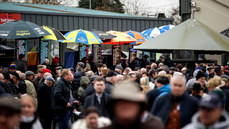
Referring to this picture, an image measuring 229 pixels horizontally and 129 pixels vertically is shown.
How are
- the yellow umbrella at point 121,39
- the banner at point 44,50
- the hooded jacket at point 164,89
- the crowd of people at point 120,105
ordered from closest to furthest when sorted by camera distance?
the crowd of people at point 120,105 < the hooded jacket at point 164,89 < the banner at point 44,50 < the yellow umbrella at point 121,39

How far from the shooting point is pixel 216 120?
14.5 ft

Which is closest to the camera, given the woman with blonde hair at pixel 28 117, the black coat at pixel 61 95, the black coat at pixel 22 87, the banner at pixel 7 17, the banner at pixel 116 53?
the woman with blonde hair at pixel 28 117

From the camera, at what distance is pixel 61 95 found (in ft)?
35.4

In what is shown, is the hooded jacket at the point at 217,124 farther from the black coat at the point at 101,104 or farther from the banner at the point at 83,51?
the banner at the point at 83,51

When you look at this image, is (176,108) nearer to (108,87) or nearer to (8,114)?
(8,114)

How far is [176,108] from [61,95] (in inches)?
200

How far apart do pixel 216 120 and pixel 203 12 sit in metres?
24.3

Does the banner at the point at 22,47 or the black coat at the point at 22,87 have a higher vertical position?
the banner at the point at 22,47

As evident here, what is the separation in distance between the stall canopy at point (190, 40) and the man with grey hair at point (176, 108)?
4.74 m

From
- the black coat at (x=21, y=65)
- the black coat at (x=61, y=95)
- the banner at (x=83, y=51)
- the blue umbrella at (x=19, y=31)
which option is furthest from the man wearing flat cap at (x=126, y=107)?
the banner at (x=83, y=51)

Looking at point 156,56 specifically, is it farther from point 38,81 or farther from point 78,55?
point 38,81

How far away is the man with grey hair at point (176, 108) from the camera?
6191mm

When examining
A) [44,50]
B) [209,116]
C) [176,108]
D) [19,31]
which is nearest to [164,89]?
[176,108]

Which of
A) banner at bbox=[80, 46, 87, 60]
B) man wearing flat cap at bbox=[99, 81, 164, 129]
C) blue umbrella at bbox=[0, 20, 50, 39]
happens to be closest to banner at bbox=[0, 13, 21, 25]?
banner at bbox=[80, 46, 87, 60]
